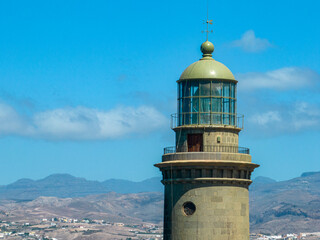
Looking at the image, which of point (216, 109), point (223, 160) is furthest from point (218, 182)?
point (216, 109)

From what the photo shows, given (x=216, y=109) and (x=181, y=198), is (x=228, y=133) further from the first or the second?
(x=181, y=198)

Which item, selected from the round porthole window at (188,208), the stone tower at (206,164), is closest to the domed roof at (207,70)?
the stone tower at (206,164)

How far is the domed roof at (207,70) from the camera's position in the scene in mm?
28453

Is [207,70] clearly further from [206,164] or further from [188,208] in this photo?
[188,208]

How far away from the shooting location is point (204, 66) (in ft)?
94.2

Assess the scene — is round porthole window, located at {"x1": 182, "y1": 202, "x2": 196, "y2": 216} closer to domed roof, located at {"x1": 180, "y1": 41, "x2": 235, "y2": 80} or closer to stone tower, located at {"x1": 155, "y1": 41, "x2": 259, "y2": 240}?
stone tower, located at {"x1": 155, "y1": 41, "x2": 259, "y2": 240}

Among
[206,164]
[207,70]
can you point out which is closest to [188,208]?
[206,164]

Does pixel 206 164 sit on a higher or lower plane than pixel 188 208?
higher

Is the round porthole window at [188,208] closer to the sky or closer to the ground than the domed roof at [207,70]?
closer to the ground

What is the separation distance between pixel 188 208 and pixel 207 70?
4813 mm

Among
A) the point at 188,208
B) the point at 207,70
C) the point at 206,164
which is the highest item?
the point at 207,70

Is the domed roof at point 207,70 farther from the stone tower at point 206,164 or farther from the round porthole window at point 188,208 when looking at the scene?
the round porthole window at point 188,208

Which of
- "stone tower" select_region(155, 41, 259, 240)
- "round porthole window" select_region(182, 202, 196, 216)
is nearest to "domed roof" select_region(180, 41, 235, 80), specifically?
"stone tower" select_region(155, 41, 259, 240)

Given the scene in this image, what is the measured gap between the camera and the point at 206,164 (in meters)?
27.7
